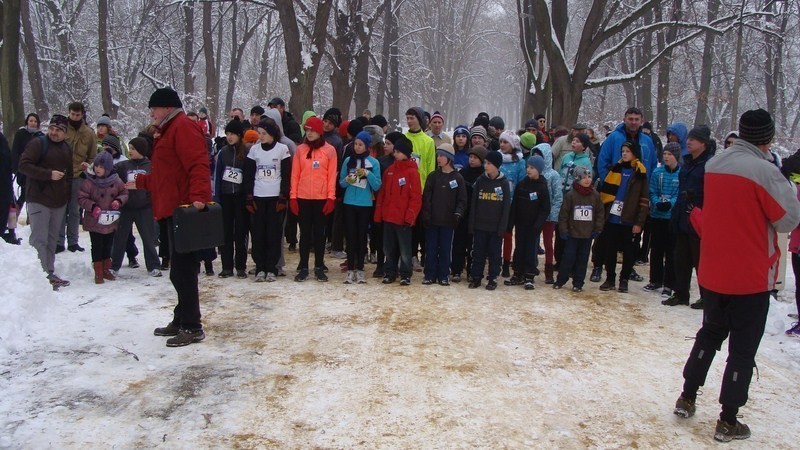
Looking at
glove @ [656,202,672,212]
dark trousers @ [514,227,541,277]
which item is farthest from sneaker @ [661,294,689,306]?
dark trousers @ [514,227,541,277]

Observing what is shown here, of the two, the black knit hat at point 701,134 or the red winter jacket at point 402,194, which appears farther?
the red winter jacket at point 402,194

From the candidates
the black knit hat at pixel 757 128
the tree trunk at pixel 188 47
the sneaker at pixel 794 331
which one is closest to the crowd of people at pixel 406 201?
the sneaker at pixel 794 331

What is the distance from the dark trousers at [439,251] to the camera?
27.1ft

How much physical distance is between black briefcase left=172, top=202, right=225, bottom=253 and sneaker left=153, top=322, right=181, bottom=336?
33.5 inches

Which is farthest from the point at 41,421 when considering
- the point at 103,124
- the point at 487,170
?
the point at 103,124

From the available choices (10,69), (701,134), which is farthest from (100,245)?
(10,69)

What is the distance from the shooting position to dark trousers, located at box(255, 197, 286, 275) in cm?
808

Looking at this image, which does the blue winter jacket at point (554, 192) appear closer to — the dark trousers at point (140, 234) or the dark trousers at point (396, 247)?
the dark trousers at point (396, 247)

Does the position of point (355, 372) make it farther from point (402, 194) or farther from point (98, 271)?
point (98, 271)

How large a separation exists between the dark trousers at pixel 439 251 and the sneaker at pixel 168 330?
3.50 m

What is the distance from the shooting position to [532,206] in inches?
327

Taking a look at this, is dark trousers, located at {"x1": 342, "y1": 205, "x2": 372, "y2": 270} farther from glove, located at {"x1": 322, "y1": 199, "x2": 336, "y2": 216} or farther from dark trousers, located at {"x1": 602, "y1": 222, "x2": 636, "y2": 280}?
dark trousers, located at {"x1": 602, "y1": 222, "x2": 636, "y2": 280}

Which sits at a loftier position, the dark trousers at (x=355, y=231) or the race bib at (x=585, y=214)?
the race bib at (x=585, y=214)

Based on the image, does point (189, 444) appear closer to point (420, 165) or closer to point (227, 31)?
point (420, 165)
